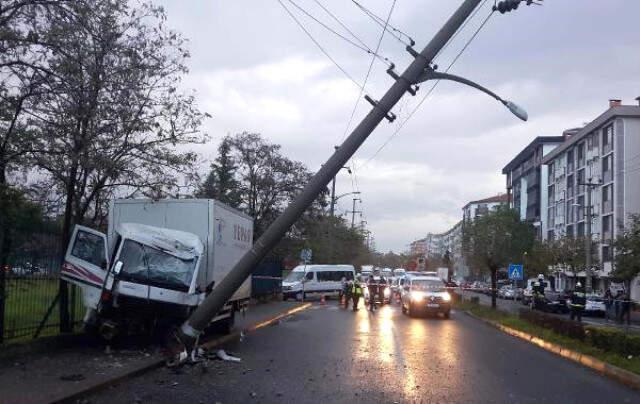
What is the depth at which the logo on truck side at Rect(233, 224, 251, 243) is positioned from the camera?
1981 cm

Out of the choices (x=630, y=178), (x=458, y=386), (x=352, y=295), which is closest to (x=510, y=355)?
(x=458, y=386)

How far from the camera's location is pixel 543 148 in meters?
93.0

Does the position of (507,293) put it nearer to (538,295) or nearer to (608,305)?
(608,305)

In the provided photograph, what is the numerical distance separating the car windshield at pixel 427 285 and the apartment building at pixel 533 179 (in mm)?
56188

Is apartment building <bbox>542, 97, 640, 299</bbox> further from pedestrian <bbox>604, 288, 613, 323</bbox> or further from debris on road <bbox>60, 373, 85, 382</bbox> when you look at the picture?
debris on road <bbox>60, 373, 85, 382</bbox>

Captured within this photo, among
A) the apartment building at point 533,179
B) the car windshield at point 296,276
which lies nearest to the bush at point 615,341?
the car windshield at point 296,276

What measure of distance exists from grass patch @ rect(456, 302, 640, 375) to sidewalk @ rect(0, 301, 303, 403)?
8474mm

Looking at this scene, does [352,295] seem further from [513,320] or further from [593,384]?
[593,384]

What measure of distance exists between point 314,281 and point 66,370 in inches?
1357

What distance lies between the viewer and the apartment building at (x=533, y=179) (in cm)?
9181

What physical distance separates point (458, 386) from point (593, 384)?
2.58 metres

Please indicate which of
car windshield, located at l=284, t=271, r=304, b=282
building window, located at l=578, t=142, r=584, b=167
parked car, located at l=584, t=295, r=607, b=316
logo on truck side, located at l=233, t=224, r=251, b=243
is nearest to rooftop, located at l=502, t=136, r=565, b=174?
building window, located at l=578, t=142, r=584, b=167

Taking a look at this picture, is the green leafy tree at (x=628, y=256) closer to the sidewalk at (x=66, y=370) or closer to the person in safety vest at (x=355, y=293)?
the person in safety vest at (x=355, y=293)

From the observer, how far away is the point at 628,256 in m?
36.2
